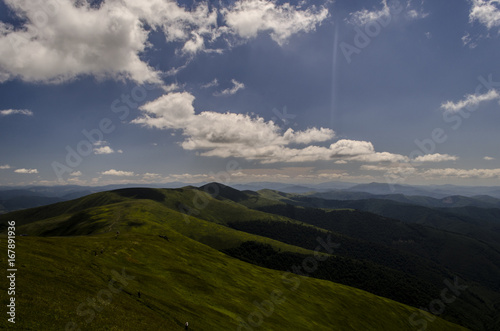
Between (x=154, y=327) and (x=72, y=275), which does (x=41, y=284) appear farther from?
(x=154, y=327)

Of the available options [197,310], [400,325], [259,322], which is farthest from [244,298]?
[400,325]

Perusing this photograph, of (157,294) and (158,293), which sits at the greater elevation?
(157,294)

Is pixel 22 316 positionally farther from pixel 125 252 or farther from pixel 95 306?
pixel 125 252

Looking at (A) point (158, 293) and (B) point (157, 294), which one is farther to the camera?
(A) point (158, 293)

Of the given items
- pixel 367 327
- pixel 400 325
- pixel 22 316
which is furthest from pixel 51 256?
pixel 400 325

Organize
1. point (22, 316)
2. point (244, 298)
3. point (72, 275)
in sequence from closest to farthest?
point (22, 316)
point (72, 275)
point (244, 298)

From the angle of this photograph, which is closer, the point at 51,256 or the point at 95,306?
the point at 95,306

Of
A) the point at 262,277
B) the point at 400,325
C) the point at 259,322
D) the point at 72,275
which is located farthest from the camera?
the point at 400,325

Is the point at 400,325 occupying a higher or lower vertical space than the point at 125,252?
lower

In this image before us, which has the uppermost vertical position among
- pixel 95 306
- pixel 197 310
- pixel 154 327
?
pixel 95 306
